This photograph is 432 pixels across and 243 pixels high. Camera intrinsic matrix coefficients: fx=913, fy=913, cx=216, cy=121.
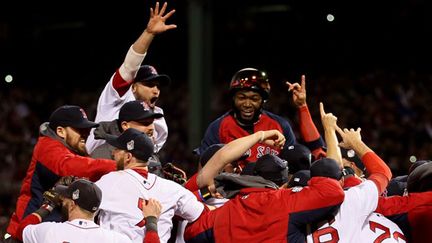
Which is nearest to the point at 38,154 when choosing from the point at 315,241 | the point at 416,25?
the point at 315,241

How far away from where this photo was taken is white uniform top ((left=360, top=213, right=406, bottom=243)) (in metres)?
5.98

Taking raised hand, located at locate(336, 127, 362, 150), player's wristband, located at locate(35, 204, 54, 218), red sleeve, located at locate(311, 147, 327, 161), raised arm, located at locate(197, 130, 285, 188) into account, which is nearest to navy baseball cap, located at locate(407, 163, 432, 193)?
raised hand, located at locate(336, 127, 362, 150)

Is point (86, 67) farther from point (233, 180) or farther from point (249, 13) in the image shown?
point (233, 180)

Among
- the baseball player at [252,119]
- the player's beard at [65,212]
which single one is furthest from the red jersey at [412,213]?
the player's beard at [65,212]

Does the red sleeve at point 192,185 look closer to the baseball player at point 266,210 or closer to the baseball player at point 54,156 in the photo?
the baseball player at point 266,210

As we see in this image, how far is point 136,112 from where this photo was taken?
6.66 metres

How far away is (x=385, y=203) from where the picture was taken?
626 centimetres

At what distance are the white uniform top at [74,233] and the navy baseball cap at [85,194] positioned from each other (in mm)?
113

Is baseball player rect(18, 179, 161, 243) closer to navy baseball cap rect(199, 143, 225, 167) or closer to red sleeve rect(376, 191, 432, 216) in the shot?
navy baseball cap rect(199, 143, 225, 167)

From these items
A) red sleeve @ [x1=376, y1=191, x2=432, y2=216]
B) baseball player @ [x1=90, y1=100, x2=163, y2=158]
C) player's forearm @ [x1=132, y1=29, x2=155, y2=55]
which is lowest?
red sleeve @ [x1=376, y1=191, x2=432, y2=216]

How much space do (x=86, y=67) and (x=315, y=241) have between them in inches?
604

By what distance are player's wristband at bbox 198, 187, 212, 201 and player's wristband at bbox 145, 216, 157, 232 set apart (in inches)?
25.5

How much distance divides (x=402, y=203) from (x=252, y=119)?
1835 mm

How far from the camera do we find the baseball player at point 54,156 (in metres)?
6.34
